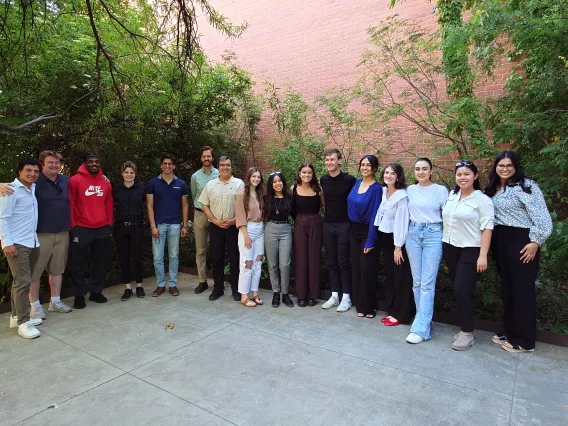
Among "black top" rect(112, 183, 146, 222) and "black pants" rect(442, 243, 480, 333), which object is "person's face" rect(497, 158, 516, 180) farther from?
"black top" rect(112, 183, 146, 222)

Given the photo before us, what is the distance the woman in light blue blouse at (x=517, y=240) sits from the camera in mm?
3115

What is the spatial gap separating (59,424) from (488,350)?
3.35m

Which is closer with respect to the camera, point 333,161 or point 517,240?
point 517,240

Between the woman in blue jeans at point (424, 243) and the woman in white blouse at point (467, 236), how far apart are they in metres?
0.11

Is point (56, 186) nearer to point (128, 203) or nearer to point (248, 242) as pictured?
point (128, 203)

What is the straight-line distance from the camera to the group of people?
330 centimetres

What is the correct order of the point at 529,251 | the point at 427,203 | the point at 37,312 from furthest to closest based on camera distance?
the point at 37,312 → the point at 427,203 → the point at 529,251

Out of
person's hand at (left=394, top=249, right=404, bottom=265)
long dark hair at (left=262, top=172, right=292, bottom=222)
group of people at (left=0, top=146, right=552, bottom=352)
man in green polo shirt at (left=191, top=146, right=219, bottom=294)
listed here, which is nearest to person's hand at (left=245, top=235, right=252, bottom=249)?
group of people at (left=0, top=146, right=552, bottom=352)

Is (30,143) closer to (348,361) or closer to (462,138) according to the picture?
(348,361)

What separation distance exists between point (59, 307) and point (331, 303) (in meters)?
3.16

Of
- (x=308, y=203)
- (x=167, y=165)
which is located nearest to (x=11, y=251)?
(x=167, y=165)

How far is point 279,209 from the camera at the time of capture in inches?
175

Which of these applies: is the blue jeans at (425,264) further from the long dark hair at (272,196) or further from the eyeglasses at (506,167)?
the long dark hair at (272,196)

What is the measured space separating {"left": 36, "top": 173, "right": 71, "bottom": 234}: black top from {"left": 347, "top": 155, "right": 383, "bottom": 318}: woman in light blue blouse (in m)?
3.19
